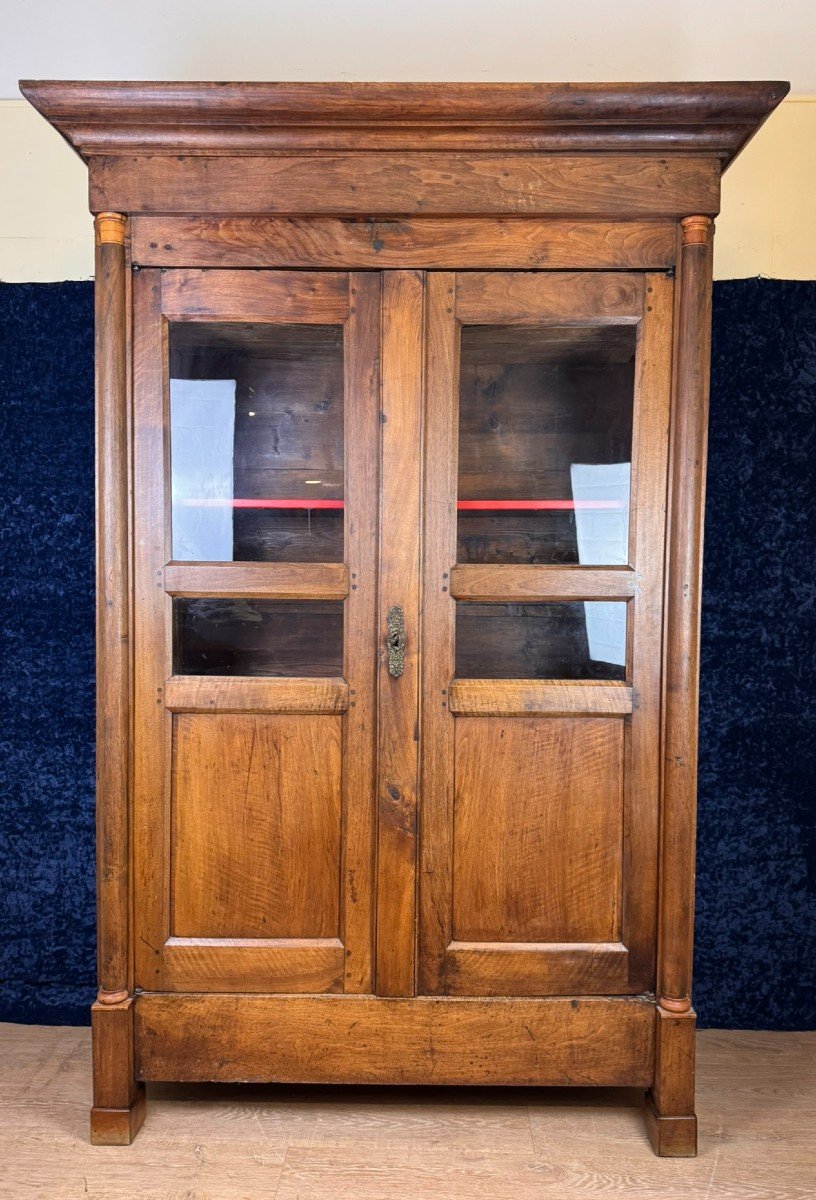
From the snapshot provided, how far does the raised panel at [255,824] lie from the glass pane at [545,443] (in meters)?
0.60

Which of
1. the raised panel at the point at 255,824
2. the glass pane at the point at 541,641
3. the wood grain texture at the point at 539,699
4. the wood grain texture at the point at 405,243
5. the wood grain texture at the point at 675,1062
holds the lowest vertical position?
the wood grain texture at the point at 675,1062

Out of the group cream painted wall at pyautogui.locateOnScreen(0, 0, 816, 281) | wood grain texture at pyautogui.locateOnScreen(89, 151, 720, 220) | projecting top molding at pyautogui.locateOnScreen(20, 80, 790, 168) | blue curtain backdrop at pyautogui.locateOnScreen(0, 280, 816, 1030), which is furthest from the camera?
blue curtain backdrop at pyautogui.locateOnScreen(0, 280, 816, 1030)

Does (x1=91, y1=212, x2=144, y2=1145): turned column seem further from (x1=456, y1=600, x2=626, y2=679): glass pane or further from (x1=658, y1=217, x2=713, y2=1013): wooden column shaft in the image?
(x1=658, y1=217, x2=713, y2=1013): wooden column shaft

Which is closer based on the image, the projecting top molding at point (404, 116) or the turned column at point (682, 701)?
the projecting top molding at point (404, 116)

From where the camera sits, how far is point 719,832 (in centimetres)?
250

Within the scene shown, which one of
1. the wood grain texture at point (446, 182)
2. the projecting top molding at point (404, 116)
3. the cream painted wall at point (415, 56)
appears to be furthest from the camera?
the cream painted wall at point (415, 56)

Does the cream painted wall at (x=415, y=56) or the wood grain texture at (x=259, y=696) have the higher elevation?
the cream painted wall at (x=415, y=56)

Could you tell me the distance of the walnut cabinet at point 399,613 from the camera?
1871mm

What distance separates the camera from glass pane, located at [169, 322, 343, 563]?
193 cm

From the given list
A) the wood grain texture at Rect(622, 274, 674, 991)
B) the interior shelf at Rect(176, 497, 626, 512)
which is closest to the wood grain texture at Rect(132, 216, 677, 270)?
the wood grain texture at Rect(622, 274, 674, 991)

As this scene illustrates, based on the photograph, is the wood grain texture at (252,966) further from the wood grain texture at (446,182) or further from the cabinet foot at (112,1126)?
the wood grain texture at (446,182)

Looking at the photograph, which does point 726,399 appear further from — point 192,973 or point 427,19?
point 192,973

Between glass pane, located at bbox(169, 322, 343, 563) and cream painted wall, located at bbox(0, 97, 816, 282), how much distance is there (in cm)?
92

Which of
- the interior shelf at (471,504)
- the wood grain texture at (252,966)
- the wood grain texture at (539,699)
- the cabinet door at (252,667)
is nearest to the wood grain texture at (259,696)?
the cabinet door at (252,667)
